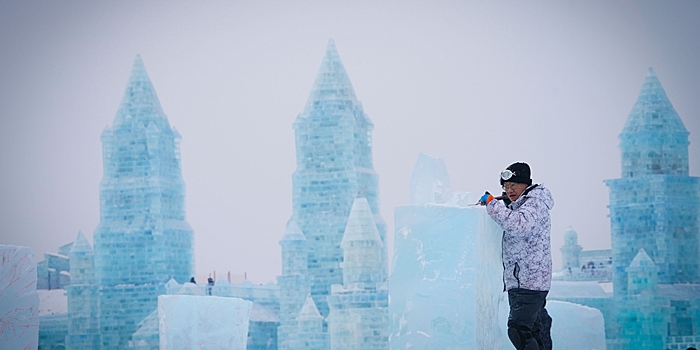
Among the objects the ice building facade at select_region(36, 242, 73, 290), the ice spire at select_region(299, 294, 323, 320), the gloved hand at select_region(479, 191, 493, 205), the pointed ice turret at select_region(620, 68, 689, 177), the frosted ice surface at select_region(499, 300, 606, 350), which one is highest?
the pointed ice turret at select_region(620, 68, 689, 177)

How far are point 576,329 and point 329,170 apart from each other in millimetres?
39275

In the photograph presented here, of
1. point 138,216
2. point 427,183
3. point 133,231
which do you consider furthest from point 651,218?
point 427,183

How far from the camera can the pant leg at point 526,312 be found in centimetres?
647

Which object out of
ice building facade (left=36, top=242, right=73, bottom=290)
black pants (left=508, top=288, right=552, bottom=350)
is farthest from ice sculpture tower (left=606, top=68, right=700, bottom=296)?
black pants (left=508, top=288, right=552, bottom=350)

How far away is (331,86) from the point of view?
4903 centimetres

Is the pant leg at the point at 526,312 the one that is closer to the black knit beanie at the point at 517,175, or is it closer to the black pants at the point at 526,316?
the black pants at the point at 526,316

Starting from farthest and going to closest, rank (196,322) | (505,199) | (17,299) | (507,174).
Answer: (196,322) < (17,299) < (505,199) < (507,174)

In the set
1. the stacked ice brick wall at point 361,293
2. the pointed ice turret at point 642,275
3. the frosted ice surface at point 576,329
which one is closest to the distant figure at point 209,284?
the stacked ice brick wall at point 361,293

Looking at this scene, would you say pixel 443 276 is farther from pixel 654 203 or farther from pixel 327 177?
pixel 327 177

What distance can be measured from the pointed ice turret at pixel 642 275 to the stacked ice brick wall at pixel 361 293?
388 inches

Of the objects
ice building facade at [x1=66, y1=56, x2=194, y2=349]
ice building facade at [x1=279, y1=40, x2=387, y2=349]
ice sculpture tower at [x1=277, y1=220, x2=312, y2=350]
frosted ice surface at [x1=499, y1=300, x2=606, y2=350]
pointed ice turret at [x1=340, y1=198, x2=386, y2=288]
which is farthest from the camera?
ice building facade at [x1=279, y1=40, x2=387, y2=349]

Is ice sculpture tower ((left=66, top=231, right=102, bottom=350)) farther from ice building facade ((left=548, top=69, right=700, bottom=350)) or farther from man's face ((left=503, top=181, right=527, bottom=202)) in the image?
man's face ((left=503, top=181, right=527, bottom=202))

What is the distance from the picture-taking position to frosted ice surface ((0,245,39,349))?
830 cm

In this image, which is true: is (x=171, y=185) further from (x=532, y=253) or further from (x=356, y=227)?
(x=532, y=253)
